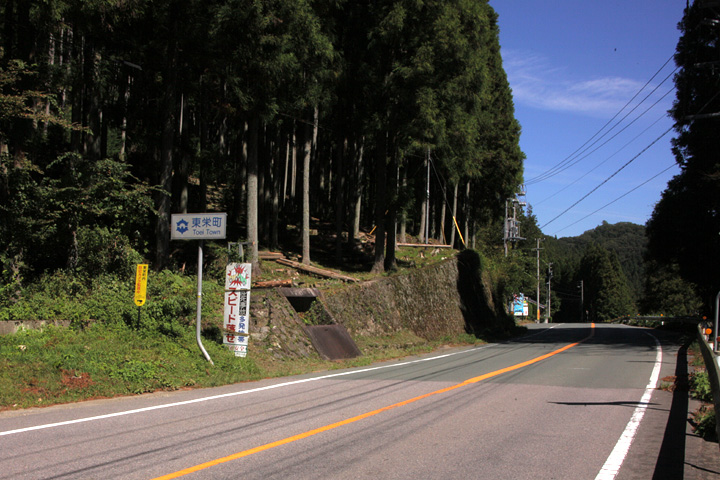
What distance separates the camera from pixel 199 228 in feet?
41.0

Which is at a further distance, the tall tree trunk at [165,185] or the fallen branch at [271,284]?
the tall tree trunk at [165,185]

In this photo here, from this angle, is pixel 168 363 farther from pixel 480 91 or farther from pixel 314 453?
pixel 480 91

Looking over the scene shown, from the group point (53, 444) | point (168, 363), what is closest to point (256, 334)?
point (168, 363)

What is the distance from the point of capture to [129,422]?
751cm

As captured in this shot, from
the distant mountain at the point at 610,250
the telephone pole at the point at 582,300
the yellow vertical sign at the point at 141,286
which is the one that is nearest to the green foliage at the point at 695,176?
the yellow vertical sign at the point at 141,286

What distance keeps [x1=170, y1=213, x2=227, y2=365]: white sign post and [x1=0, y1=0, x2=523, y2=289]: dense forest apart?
4.62 m

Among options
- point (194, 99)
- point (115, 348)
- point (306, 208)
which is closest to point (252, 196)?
point (306, 208)

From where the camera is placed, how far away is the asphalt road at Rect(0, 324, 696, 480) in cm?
560

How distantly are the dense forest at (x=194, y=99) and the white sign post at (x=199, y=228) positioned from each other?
15.2ft

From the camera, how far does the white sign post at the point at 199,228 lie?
12321 millimetres

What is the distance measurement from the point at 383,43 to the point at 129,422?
69.4 ft

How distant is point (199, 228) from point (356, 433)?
710 cm

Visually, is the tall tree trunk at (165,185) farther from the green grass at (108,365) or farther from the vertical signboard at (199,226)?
the vertical signboard at (199,226)

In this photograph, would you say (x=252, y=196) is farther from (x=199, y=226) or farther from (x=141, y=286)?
(x=141, y=286)
